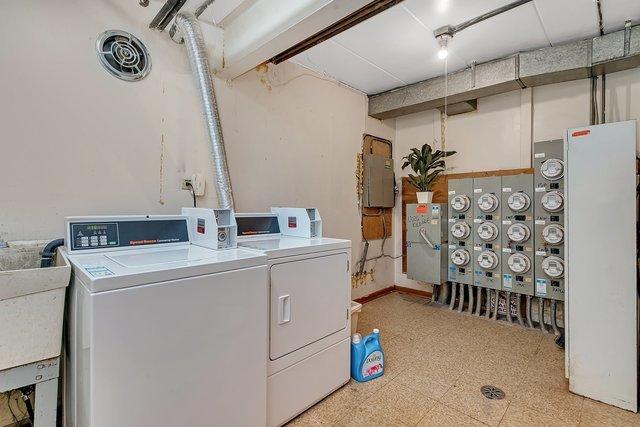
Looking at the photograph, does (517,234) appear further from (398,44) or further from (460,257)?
(398,44)

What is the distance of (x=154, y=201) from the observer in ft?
7.22

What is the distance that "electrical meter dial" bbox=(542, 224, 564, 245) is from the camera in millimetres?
2918

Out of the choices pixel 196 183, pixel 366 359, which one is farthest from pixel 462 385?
pixel 196 183

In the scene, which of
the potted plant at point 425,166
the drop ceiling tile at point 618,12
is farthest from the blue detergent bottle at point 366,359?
the drop ceiling tile at point 618,12

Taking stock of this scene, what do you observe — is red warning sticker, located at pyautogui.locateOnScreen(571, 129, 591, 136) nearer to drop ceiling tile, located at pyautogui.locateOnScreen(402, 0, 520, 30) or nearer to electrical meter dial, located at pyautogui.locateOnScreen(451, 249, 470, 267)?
drop ceiling tile, located at pyautogui.locateOnScreen(402, 0, 520, 30)

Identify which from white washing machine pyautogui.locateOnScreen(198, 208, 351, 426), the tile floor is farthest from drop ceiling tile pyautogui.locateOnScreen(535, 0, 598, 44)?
the tile floor

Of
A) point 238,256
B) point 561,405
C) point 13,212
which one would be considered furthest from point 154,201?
point 561,405

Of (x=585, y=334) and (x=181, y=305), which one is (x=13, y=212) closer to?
(x=181, y=305)

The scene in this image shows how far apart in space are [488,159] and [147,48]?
368 cm

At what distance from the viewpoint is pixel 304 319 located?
1.86m

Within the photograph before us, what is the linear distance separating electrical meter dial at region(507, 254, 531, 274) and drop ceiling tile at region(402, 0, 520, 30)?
2.35 m

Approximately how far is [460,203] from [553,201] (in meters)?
0.87

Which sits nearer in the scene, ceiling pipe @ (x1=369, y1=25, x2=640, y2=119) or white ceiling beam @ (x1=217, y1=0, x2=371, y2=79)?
white ceiling beam @ (x1=217, y1=0, x2=371, y2=79)

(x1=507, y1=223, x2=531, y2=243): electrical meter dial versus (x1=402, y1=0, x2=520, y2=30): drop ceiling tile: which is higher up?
(x1=402, y1=0, x2=520, y2=30): drop ceiling tile
